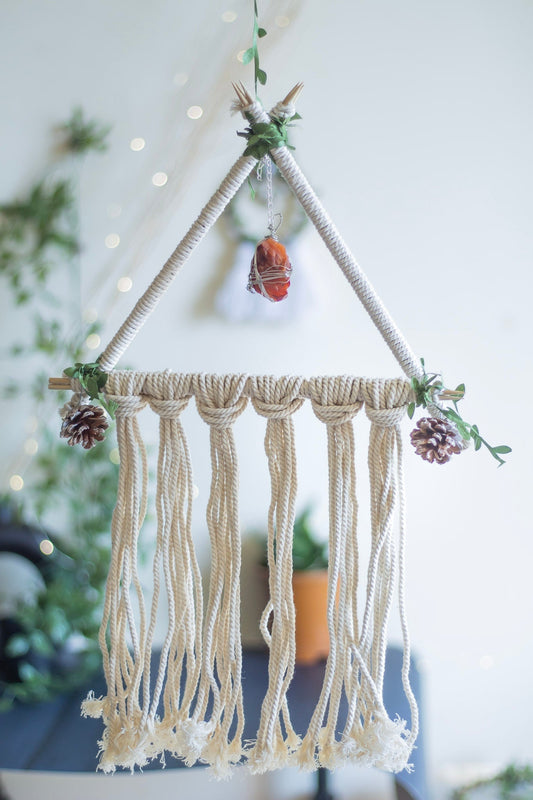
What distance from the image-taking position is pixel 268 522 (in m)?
0.81

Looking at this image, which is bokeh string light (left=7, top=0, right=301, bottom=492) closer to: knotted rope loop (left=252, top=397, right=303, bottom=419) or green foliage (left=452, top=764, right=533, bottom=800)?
knotted rope loop (left=252, top=397, right=303, bottom=419)

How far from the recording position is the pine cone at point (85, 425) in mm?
801

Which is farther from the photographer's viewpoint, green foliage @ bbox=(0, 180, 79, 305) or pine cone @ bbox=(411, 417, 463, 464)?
green foliage @ bbox=(0, 180, 79, 305)

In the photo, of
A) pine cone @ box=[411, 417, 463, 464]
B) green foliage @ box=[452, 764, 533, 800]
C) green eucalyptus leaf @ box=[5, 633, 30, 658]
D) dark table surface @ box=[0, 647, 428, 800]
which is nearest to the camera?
pine cone @ box=[411, 417, 463, 464]

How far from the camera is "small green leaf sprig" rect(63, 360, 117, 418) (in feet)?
2.64

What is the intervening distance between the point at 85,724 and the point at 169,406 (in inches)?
29.4

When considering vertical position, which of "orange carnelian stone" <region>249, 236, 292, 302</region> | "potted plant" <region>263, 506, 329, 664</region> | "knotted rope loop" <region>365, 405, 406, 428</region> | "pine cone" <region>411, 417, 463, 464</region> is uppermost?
"orange carnelian stone" <region>249, 236, 292, 302</region>

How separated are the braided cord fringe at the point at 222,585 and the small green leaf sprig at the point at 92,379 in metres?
0.11

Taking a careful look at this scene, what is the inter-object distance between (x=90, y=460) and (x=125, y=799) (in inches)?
32.1

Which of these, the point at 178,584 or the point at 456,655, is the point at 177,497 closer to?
the point at 178,584

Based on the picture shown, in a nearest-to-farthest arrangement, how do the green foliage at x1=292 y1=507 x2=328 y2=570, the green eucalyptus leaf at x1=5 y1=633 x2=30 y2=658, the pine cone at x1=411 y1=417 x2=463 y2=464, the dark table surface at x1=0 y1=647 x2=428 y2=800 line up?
1. the pine cone at x1=411 y1=417 x2=463 y2=464
2. the dark table surface at x1=0 y1=647 x2=428 y2=800
3. the green eucalyptus leaf at x1=5 y1=633 x2=30 y2=658
4. the green foliage at x1=292 y1=507 x2=328 y2=570

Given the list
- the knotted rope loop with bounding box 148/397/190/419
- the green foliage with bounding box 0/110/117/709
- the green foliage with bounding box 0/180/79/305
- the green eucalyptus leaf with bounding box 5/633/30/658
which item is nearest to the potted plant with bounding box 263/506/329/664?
the green foliage with bounding box 0/110/117/709

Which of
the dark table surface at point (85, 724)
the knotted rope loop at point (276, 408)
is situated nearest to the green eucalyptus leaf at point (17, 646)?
the dark table surface at point (85, 724)

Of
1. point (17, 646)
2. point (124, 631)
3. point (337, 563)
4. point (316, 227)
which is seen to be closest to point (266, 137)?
point (316, 227)
